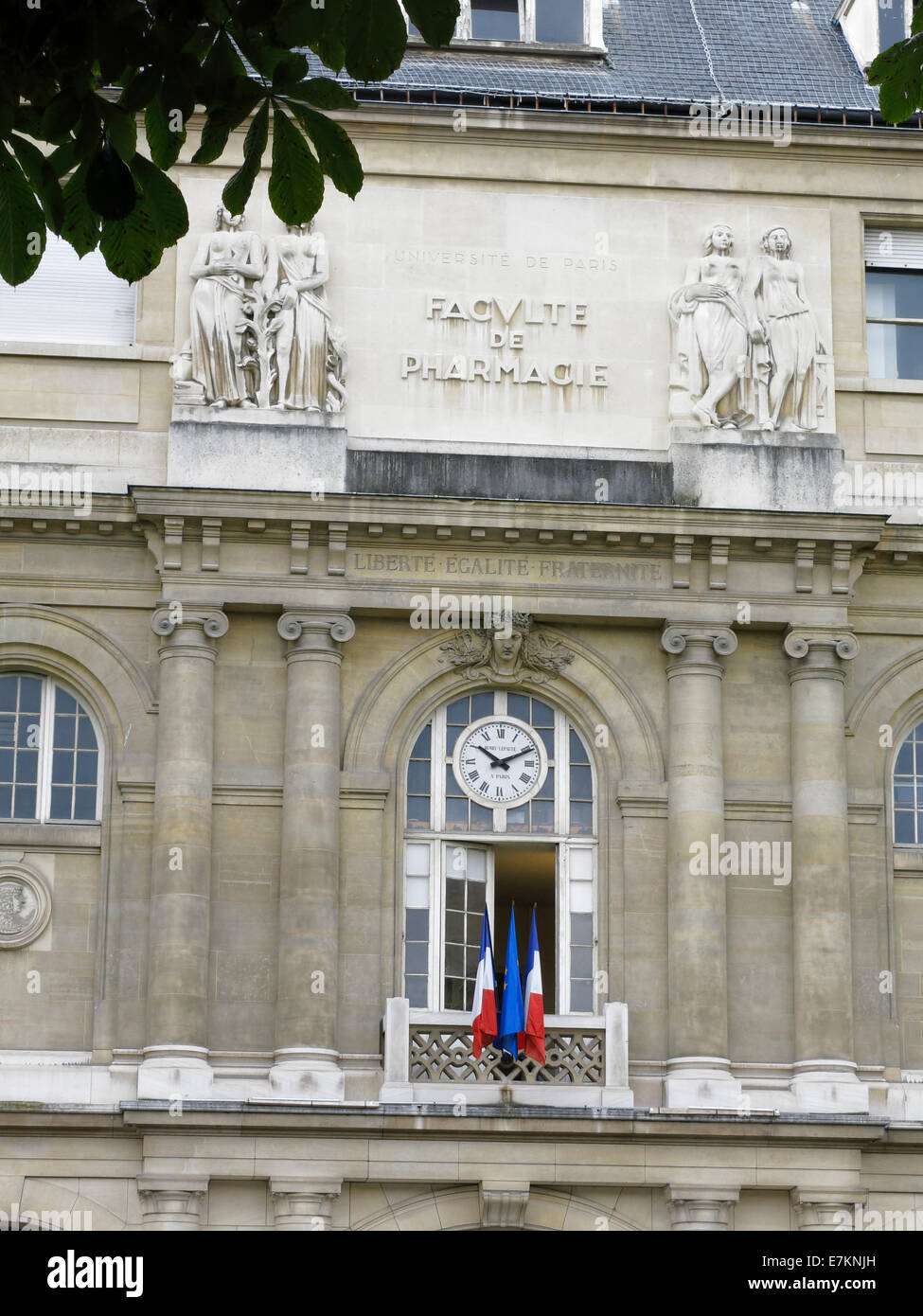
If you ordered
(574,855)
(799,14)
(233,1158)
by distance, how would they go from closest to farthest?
(233,1158), (574,855), (799,14)

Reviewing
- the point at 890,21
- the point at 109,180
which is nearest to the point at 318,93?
the point at 109,180

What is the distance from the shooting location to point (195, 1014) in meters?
24.1

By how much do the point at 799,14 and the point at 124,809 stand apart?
42.5 ft

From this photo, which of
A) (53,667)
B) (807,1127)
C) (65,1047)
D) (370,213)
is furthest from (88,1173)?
(370,213)

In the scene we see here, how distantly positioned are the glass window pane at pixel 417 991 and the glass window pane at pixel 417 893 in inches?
29.6

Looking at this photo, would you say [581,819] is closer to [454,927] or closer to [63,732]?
[454,927]

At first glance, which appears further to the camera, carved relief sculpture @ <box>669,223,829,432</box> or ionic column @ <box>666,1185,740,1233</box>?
carved relief sculpture @ <box>669,223,829,432</box>

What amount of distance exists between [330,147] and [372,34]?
0.44 m

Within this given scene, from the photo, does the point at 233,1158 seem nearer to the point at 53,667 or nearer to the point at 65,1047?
the point at 65,1047

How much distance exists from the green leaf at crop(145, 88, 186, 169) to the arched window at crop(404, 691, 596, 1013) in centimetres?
1643

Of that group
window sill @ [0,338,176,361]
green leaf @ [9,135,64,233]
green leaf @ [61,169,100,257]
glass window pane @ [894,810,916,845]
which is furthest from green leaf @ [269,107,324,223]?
glass window pane @ [894,810,916,845]

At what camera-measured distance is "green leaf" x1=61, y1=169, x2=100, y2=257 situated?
29.2 feet

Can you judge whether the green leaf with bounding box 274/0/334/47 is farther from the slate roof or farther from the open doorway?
the slate roof

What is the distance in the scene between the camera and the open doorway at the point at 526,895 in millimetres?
25391
